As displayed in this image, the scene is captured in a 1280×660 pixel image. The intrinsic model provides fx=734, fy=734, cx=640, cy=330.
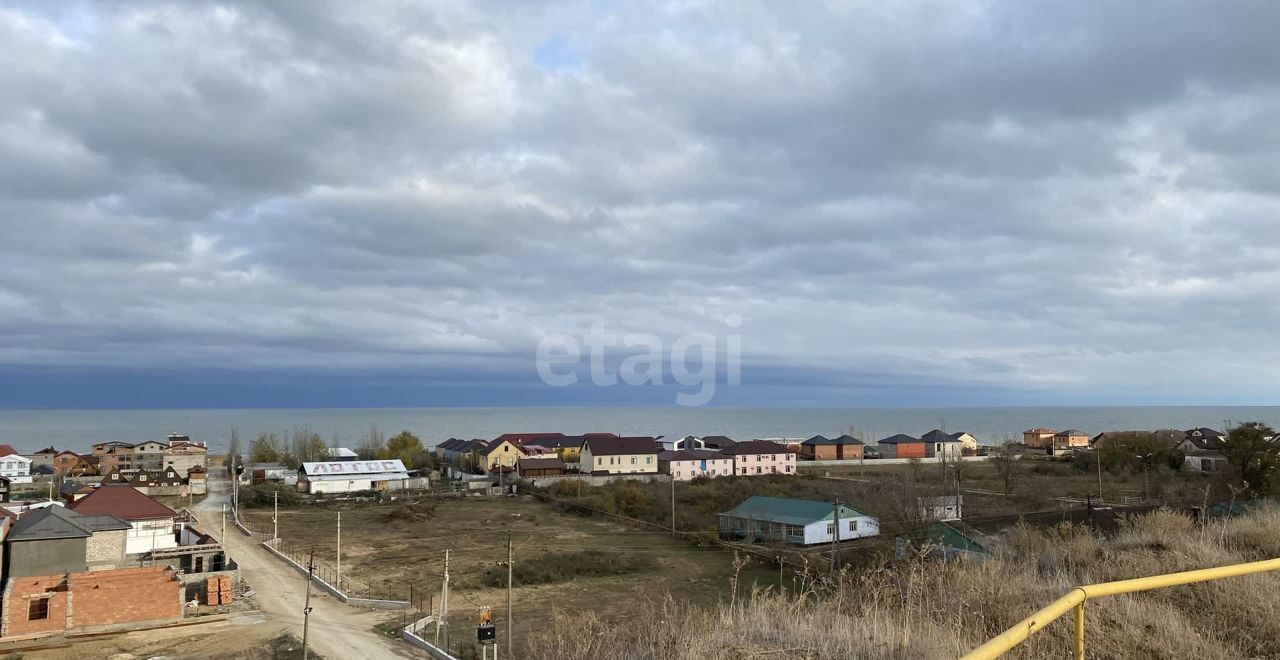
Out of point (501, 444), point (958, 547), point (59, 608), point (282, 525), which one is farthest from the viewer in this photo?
point (501, 444)

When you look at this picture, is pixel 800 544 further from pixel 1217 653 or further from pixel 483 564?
pixel 1217 653

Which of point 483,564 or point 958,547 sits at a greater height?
point 958,547

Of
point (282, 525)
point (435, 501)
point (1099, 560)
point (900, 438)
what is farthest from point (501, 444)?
point (1099, 560)

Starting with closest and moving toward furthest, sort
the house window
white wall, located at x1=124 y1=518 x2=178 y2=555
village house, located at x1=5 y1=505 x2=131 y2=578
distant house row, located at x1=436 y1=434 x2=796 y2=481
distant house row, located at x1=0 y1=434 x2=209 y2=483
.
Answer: the house window → village house, located at x1=5 y1=505 x2=131 y2=578 → white wall, located at x1=124 y1=518 x2=178 y2=555 → distant house row, located at x1=436 y1=434 x2=796 y2=481 → distant house row, located at x1=0 y1=434 x2=209 y2=483

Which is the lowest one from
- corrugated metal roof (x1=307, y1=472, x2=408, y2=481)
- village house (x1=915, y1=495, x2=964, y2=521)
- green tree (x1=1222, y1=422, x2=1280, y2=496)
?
corrugated metal roof (x1=307, y1=472, x2=408, y2=481)

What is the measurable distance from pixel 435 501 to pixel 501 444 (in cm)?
2162

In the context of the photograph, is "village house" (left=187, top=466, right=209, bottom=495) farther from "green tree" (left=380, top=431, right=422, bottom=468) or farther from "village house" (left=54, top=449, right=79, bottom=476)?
"village house" (left=54, top=449, right=79, bottom=476)

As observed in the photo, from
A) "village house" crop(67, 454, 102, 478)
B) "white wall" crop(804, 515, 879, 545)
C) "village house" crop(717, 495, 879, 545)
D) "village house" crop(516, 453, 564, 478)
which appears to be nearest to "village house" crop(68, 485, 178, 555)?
"village house" crop(717, 495, 879, 545)

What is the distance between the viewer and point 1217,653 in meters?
5.08

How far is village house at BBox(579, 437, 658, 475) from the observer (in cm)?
7144

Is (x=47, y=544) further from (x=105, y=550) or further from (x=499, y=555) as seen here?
(x=499, y=555)

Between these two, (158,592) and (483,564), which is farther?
(483,564)

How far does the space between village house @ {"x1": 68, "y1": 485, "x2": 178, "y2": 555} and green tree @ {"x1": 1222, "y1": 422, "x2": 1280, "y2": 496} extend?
58.0 m

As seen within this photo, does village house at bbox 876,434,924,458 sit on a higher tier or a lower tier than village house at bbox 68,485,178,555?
lower
